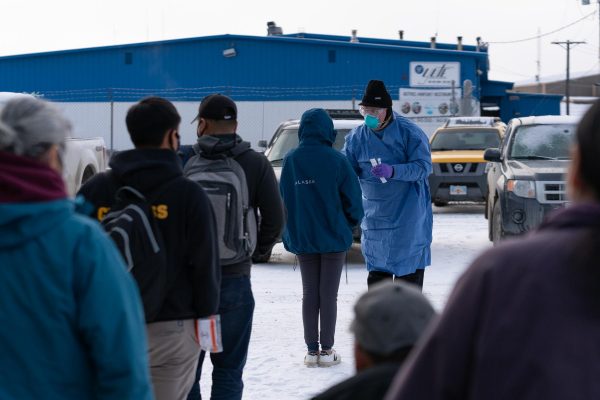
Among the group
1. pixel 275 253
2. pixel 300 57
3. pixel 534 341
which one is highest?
pixel 300 57

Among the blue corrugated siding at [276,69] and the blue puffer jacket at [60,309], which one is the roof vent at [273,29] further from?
the blue puffer jacket at [60,309]

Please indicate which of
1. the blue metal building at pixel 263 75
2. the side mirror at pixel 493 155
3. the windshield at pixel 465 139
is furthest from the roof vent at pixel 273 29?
the side mirror at pixel 493 155

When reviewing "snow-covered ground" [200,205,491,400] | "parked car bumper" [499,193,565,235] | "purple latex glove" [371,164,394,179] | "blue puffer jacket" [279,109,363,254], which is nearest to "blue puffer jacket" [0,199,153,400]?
"snow-covered ground" [200,205,491,400]

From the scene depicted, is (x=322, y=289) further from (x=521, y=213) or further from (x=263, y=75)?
(x=263, y=75)

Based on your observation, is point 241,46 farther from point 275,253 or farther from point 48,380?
point 48,380

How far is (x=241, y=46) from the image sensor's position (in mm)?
47219

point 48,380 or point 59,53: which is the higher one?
point 59,53

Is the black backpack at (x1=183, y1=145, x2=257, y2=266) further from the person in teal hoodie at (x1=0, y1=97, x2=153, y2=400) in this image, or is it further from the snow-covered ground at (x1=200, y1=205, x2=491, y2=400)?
the person in teal hoodie at (x1=0, y1=97, x2=153, y2=400)

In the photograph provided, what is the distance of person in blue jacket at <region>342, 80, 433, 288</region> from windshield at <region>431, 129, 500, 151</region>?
45.1 feet

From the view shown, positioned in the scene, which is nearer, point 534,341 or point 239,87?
point 534,341

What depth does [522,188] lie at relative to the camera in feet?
41.0

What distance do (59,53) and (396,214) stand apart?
143 feet

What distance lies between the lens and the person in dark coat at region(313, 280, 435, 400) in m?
2.40

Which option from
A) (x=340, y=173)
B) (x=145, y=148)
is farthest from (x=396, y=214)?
(x=145, y=148)
